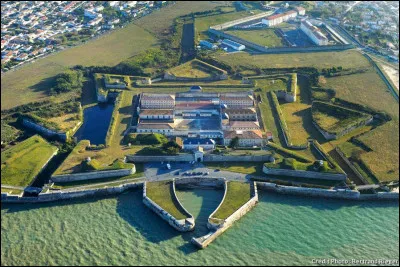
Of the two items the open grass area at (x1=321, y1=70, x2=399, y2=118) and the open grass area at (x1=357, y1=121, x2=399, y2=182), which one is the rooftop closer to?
the open grass area at (x1=357, y1=121, x2=399, y2=182)

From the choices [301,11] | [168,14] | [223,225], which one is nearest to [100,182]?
[223,225]

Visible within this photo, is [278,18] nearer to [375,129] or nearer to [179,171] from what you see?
[375,129]

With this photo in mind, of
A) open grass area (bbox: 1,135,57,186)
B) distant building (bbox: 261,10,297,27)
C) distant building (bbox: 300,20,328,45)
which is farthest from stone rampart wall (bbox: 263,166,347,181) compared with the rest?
distant building (bbox: 261,10,297,27)

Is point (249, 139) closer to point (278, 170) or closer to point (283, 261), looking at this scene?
point (278, 170)

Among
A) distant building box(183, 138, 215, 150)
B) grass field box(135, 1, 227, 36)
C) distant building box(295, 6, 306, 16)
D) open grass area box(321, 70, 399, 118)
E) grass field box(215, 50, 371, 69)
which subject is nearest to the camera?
distant building box(183, 138, 215, 150)

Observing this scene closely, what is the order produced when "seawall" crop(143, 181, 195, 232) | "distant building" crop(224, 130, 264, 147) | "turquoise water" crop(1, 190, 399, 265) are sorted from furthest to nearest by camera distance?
1. "distant building" crop(224, 130, 264, 147)
2. "seawall" crop(143, 181, 195, 232)
3. "turquoise water" crop(1, 190, 399, 265)

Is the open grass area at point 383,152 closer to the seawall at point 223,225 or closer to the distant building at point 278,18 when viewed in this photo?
the seawall at point 223,225
